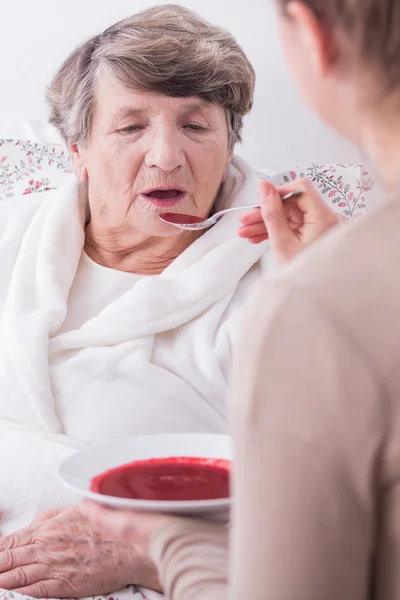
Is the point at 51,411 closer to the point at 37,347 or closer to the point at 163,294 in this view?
the point at 37,347

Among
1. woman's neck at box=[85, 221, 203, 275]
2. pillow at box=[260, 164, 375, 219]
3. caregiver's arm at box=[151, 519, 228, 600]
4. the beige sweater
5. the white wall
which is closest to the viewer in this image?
the beige sweater

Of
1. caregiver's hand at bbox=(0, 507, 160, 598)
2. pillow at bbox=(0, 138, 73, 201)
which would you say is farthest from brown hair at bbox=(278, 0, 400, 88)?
pillow at bbox=(0, 138, 73, 201)

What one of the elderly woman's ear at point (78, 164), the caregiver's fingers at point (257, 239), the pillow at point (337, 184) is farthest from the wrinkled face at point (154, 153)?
the caregiver's fingers at point (257, 239)

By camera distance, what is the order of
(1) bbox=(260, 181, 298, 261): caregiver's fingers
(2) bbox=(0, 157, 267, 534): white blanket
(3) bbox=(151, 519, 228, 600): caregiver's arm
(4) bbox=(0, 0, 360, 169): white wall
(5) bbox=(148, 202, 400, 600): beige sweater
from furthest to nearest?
(4) bbox=(0, 0, 360, 169): white wall
(2) bbox=(0, 157, 267, 534): white blanket
(1) bbox=(260, 181, 298, 261): caregiver's fingers
(3) bbox=(151, 519, 228, 600): caregiver's arm
(5) bbox=(148, 202, 400, 600): beige sweater

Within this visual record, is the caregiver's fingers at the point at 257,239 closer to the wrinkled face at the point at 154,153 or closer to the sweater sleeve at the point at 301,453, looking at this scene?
the wrinkled face at the point at 154,153

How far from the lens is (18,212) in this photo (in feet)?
6.48

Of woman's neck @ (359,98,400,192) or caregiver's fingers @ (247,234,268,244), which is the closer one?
woman's neck @ (359,98,400,192)

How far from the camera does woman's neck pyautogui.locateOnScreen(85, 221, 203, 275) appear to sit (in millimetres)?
1873

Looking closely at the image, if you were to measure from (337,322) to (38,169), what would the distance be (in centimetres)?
186

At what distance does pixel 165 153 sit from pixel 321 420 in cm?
126

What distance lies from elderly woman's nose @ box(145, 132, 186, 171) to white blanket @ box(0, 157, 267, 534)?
181 mm

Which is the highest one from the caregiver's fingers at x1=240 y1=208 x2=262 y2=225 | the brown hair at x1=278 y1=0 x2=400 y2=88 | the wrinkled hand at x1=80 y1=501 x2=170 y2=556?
the brown hair at x1=278 y1=0 x2=400 y2=88

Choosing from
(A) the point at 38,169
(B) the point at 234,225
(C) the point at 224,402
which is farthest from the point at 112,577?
(A) the point at 38,169

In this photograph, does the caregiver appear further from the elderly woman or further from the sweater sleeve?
the elderly woman
